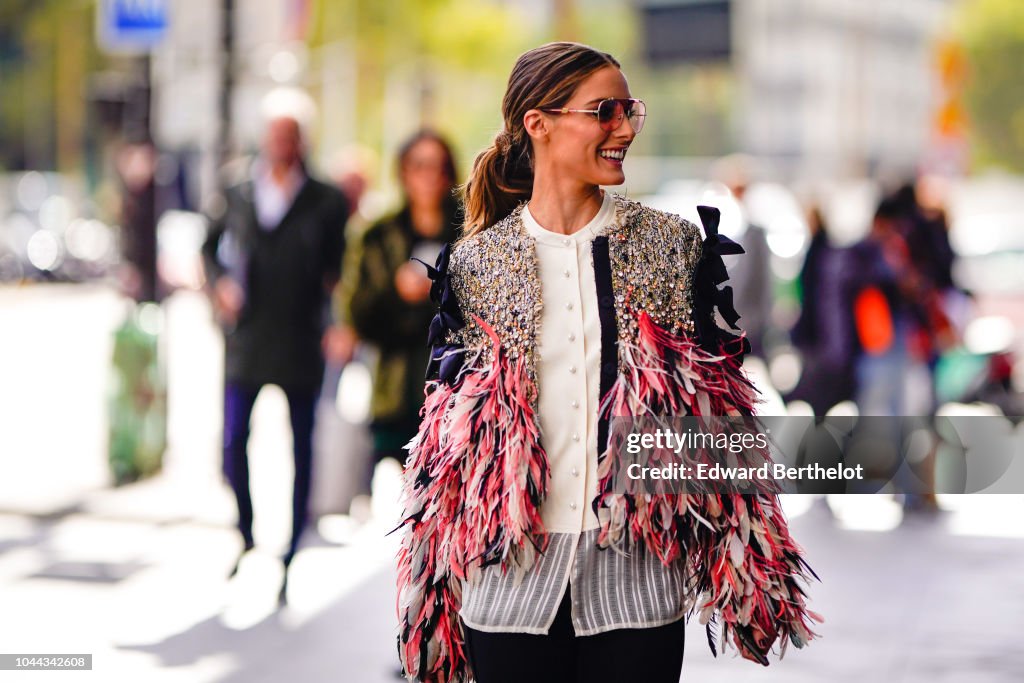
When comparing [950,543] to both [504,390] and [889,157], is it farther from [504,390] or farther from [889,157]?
[889,157]

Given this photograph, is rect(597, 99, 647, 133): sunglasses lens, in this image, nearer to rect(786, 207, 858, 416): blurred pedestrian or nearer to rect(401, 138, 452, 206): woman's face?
rect(401, 138, 452, 206): woman's face

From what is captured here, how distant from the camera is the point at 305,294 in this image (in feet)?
22.7

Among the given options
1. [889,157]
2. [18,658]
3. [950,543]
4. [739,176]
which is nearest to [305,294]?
[18,658]

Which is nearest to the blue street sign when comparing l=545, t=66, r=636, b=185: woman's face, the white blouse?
l=545, t=66, r=636, b=185: woman's face

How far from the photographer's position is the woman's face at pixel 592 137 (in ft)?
9.62

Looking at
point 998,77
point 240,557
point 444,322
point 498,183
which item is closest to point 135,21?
point 240,557

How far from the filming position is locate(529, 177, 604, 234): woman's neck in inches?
119

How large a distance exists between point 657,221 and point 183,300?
1027 inches

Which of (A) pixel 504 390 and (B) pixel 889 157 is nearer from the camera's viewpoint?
(A) pixel 504 390

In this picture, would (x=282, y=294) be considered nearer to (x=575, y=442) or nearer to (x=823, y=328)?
(x=823, y=328)

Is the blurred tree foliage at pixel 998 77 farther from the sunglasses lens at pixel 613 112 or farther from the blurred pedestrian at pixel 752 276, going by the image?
the sunglasses lens at pixel 613 112

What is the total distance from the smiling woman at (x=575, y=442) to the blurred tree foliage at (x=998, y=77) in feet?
178

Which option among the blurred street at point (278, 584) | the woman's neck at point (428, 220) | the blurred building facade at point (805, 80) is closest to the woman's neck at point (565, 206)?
the blurred street at point (278, 584)

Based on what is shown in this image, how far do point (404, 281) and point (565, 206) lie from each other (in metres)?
3.29
